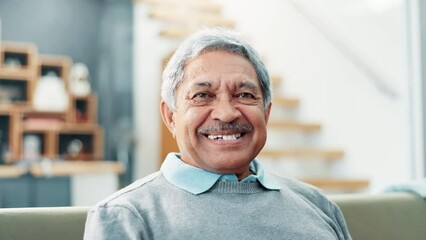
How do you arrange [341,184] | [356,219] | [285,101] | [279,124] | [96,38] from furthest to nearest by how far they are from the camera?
[96,38] → [285,101] → [279,124] → [341,184] → [356,219]

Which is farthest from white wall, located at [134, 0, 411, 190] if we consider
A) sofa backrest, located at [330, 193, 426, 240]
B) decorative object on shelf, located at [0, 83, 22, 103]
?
decorative object on shelf, located at [0, 83, 22, 103]

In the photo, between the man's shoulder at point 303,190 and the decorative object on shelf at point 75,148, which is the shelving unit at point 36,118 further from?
the man's shoulder at point 303,190

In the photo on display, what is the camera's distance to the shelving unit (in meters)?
6.34

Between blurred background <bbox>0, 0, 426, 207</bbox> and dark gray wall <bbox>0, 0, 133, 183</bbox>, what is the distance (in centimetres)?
1

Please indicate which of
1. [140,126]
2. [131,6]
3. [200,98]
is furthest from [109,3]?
[200,98]

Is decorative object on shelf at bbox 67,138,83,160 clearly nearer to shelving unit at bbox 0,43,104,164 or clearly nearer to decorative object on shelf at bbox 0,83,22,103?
shelving unit at bbox 0,43,104,164

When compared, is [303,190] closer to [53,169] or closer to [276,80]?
[276,80]

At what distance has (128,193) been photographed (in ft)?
4.42

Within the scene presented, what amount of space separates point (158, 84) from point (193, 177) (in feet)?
17.0

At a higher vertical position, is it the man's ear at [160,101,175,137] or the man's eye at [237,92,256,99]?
the man's eye at [237,92,256,99]

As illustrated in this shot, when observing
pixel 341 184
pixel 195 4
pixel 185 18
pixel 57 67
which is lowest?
pixel 341 184

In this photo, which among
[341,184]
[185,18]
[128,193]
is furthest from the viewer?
[185,18]

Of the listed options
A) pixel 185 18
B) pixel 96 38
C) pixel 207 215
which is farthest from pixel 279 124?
pixel 96 38

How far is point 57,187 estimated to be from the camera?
441cm
